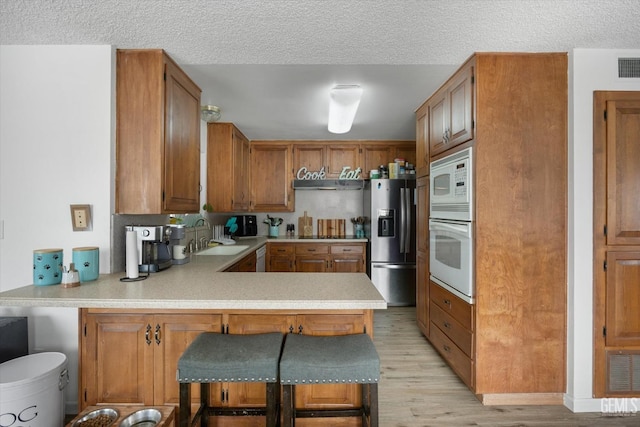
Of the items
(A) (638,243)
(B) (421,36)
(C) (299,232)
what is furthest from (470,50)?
(C) (299,232)

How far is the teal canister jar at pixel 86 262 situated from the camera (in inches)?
69.9

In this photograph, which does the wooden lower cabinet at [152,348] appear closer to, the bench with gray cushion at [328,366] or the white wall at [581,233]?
the bench with gray cushion at [328,366]

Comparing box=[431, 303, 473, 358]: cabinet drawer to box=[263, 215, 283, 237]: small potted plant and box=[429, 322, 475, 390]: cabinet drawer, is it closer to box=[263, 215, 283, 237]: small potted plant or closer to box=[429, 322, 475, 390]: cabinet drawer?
box=[429, 322, 475, 390]: cabinet drawer

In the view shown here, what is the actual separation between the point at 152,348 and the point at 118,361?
0.64 feet

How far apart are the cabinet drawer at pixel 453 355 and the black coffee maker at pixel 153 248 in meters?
2.21

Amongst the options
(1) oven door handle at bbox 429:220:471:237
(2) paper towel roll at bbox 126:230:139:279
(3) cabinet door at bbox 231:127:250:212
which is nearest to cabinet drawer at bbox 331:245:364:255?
(3) cabinet door at bbox 231:127:250:212

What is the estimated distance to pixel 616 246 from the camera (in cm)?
197

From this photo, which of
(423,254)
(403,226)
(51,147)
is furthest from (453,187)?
(51,147)

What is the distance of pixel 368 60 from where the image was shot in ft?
6.85

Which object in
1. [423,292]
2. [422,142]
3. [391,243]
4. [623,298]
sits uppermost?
[422,142]

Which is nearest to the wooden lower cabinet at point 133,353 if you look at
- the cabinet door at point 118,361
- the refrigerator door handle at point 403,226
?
the cabinet door at point 118,361

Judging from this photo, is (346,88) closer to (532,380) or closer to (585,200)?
(585,200)

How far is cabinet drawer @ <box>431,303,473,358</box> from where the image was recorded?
6.92 ft

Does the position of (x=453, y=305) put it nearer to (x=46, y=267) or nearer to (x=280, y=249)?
(x=280, y=249)
